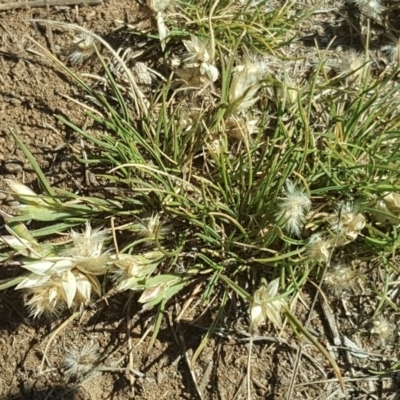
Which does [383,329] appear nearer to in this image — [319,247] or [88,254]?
[319,247]

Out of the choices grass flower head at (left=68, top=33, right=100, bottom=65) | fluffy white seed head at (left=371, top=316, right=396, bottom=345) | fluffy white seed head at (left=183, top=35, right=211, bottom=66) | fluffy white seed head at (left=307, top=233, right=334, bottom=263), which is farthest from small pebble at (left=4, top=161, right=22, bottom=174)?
fluffy white seed head at (left=371, top=316, right=396, bottom=345)

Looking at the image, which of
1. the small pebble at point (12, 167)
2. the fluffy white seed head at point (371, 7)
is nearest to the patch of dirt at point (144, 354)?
the small pebble at point (12, 167)

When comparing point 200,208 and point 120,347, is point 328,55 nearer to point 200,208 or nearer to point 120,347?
point 200,208

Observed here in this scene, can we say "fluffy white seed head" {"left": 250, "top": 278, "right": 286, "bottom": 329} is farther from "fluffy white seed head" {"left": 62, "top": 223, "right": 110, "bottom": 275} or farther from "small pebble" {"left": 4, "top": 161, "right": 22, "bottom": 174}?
"small pebble" {"left": 4, "top": 161, "right": 22, "bottom": 174}

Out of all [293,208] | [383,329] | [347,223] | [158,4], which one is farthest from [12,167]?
[383,329]

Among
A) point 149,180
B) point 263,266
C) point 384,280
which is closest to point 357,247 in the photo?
point 384,280

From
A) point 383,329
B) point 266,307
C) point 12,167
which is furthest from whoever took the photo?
point 12,167
